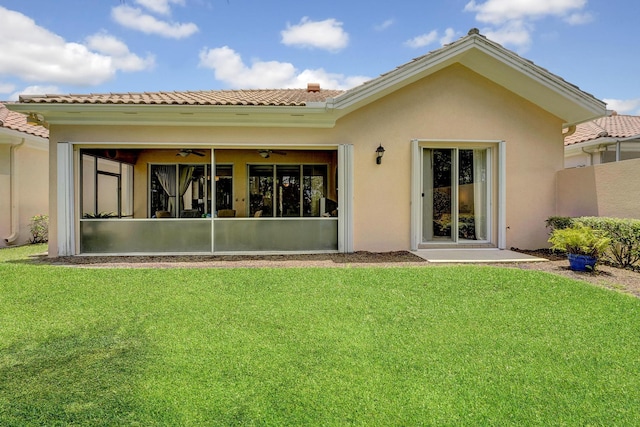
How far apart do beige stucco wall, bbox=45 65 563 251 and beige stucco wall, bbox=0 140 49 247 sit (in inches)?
210

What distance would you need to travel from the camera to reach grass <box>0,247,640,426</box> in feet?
9.24

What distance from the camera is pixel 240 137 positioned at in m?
8.88

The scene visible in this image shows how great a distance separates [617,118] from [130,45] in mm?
18893

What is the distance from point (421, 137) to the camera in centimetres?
924

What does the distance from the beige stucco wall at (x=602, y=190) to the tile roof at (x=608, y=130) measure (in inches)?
141

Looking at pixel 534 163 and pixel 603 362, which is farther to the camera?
pixel 534 163

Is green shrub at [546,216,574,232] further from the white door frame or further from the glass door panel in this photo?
the glass door panel

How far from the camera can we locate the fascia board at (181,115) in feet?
25.8

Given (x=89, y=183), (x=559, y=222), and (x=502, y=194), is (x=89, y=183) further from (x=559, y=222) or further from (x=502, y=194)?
(x=559, y=222)

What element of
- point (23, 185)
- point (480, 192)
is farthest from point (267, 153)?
point (23, 185)

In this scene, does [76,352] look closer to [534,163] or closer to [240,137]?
[240,137]

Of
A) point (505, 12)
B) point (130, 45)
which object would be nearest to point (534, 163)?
point (505, 12)

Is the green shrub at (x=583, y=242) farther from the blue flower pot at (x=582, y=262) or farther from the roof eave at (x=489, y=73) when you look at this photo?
the roof eave at (x=489, y=73)

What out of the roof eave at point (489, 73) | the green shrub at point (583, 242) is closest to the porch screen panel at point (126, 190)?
the roof eave at point (489, 73)
